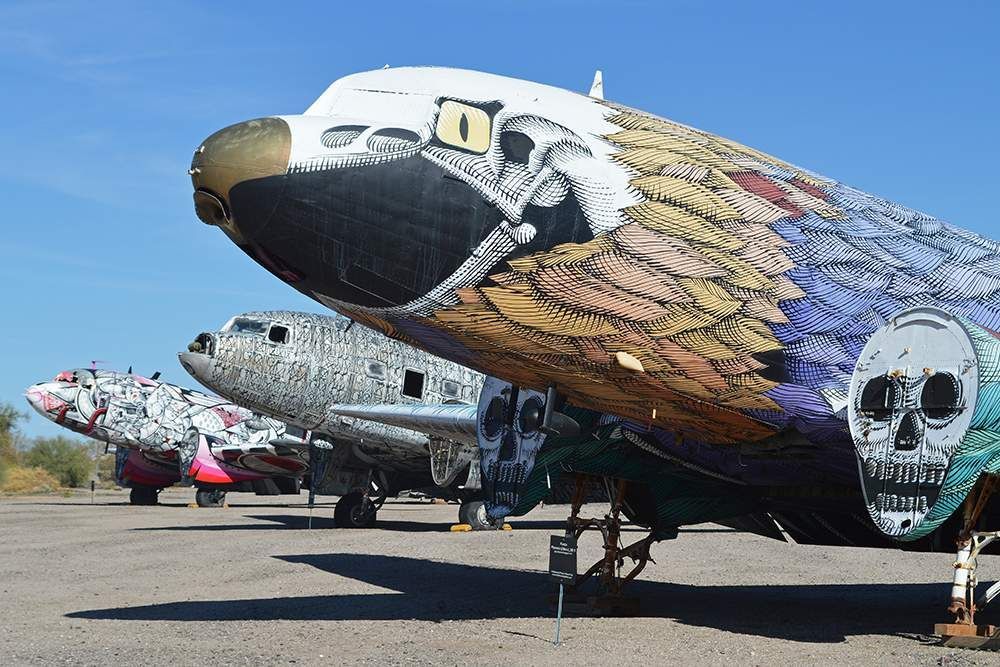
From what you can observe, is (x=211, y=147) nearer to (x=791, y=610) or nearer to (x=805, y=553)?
(x=791, y=610)

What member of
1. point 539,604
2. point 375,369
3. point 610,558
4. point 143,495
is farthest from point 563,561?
point 143,495

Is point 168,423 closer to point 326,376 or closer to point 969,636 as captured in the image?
point 326,376

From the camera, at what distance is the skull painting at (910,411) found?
993 centimetres

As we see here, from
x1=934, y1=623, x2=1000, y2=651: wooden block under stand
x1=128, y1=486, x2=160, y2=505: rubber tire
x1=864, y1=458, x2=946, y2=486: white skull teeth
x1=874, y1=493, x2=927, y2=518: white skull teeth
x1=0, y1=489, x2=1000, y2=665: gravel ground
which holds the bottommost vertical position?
x1=128, y1=486, x2=160, y2=505: rubber tire

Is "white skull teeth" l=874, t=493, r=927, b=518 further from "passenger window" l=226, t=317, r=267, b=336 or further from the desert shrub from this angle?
the desert shrub

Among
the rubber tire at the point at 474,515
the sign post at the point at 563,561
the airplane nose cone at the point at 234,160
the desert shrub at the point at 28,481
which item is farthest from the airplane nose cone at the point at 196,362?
the desert shrub at the point at 28,481

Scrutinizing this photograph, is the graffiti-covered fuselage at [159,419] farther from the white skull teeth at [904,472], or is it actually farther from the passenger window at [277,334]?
the white skull teeth at [904,472]

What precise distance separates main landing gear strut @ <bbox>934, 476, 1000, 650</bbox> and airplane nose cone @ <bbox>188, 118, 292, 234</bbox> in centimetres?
702

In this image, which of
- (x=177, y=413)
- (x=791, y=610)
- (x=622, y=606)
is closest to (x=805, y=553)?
(x=791, y=610)

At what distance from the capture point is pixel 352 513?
32031 millimetres

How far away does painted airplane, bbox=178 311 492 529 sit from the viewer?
2859 centimetres

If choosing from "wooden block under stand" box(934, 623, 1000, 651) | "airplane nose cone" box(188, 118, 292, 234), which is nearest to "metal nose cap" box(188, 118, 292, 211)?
"airplane nose cone" box(188, 118, 292, 234)

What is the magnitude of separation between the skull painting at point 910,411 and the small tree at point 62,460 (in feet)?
260

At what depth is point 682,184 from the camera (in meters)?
10.5
